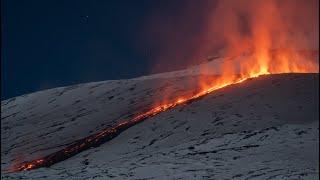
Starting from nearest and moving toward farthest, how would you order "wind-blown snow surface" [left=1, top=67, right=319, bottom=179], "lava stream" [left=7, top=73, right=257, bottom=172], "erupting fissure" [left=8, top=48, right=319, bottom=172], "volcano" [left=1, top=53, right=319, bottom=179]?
"wind-blown snow surface" [left=1, top=67, right=319, bottom=179], "volcano" [left=1, top=53, right=319, bottom=179], "lava stream" [left=7, top=73, right=257, bottom=172], "erupting fissure" [left=8, top=48, right=319, bottom=172]

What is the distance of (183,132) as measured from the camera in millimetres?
60500

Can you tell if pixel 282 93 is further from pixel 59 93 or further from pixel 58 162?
pixel 59 93

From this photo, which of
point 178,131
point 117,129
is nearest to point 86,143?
point 117,129

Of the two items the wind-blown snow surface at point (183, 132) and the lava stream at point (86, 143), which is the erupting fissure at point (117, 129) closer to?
the lava stream at point (86, 143)

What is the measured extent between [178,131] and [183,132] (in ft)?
3.44

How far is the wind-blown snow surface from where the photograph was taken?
41438 mm

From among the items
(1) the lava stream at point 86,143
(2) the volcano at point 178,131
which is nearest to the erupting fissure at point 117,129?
(1) the lava stream at point 86,143

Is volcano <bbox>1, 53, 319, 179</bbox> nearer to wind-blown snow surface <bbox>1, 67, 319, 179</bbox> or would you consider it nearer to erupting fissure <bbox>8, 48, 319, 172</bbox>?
wind-blown snow surface <bbox>1, 67, 319, 179</bbox>

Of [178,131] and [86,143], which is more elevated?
[178,131]

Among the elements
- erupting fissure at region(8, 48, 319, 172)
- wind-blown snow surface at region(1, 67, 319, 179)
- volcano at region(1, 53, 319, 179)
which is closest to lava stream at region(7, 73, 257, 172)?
erupting fissure at region(8, 48, 319, 172)

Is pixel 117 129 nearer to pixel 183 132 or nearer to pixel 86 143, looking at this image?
pixel 86 143

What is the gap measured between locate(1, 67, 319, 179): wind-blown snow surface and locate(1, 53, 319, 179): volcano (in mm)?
97

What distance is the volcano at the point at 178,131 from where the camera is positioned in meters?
41.9

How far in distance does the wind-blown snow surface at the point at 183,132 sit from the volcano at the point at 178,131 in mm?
97
